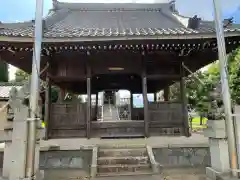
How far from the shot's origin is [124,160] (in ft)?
16.9

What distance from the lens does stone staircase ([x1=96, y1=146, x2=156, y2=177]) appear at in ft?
15.9

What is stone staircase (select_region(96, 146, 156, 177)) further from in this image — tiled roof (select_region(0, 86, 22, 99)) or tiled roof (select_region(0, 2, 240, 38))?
tiled roof (select_region(0, 86, 22, 99))

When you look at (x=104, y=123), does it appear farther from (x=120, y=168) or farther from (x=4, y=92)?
(x=4, y=92)

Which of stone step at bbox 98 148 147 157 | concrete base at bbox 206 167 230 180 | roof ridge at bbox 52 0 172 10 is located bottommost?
concrete base at bbox 206 167 230 180

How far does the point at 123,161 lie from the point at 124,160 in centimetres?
4

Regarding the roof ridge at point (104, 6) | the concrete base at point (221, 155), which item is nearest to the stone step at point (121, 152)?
the concrete base at point (221, 155)

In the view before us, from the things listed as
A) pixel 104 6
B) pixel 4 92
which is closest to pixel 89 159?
pixel 104 6

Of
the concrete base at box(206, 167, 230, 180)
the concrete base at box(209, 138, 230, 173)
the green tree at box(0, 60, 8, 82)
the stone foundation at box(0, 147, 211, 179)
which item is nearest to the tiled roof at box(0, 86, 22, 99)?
the green tree at box(0, 60, 8, 82)

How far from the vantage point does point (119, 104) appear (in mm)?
14352

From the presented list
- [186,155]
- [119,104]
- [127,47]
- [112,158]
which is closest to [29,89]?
[112,158]

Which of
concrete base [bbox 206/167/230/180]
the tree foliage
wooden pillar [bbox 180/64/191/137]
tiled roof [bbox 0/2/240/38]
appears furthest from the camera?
the tree foliage

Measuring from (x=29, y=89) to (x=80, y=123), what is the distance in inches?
157

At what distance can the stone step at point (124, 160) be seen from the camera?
5.08 m

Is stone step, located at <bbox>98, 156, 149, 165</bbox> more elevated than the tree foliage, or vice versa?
the tree foliage
